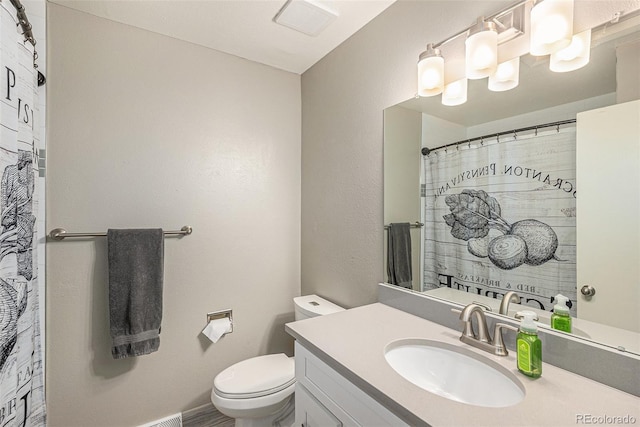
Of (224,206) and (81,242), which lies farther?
(224,206)

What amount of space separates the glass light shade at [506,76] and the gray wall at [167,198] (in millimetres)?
1337

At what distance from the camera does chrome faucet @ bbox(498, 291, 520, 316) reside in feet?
3.21

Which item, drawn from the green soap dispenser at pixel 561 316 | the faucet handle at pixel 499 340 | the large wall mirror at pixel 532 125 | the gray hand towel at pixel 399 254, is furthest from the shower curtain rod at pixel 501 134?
the faucet handle at pixel 499 340

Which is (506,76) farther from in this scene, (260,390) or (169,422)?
(169,422)

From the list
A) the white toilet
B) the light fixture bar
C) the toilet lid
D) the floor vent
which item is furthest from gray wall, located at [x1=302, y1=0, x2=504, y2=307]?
the floor vent

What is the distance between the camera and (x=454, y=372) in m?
0.95

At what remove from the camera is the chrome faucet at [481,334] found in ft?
2.97

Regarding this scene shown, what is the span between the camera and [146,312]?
1.52 m

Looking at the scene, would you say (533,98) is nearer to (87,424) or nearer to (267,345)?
(267,345)

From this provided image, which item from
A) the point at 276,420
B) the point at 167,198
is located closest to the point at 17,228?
the point at 167,198

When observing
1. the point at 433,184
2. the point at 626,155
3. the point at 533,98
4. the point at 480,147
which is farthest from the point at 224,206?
the point at 626,155

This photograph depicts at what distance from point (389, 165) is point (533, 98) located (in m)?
0.62

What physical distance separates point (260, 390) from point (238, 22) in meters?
1.91

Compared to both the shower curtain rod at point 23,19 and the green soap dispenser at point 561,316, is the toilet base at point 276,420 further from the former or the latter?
the shower curtain rod at point 23,19
